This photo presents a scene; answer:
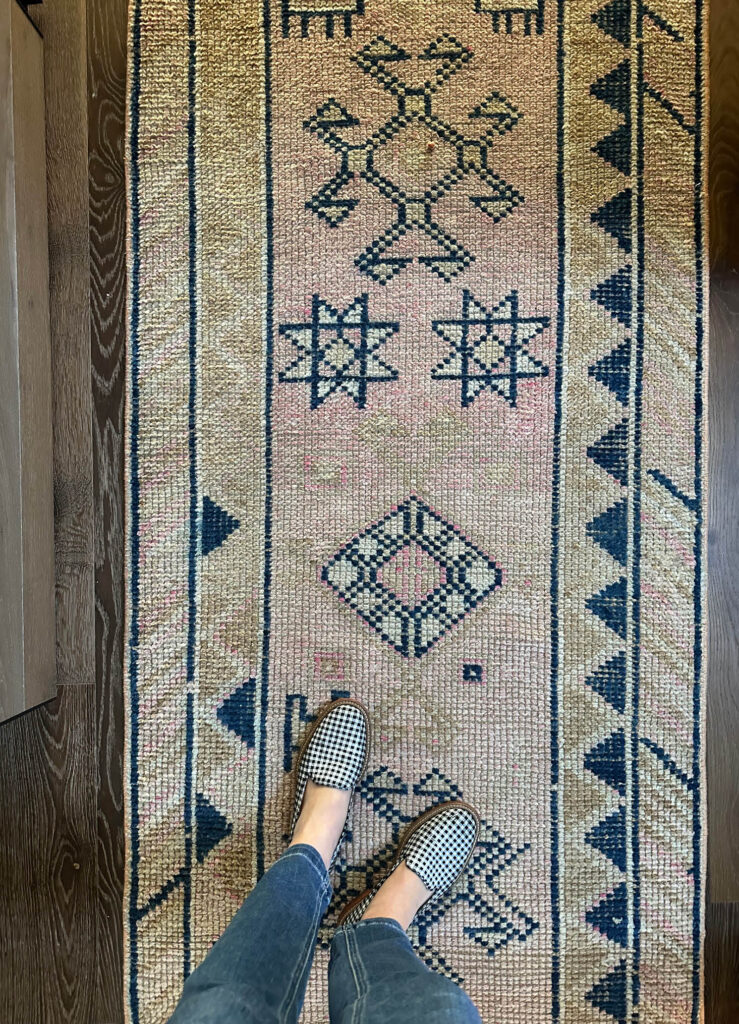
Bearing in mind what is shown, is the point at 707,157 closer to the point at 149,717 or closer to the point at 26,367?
the point at 26,367

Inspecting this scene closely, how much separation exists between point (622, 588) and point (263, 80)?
87 cm

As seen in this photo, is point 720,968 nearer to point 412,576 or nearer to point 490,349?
point 412,576

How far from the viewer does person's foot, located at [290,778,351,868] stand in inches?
37.4

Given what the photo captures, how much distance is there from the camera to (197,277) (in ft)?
3.31

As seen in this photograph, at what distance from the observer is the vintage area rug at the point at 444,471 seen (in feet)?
3.22

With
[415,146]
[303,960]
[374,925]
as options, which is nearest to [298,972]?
[303,960]

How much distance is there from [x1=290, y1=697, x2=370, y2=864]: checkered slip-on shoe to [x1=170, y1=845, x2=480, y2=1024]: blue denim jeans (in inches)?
4.3

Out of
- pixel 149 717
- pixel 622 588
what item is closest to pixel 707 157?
pixel 622 588

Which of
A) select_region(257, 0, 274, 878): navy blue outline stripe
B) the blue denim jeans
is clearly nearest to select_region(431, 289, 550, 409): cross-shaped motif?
select_region(257, 0, 274, 878): navy blue outline stripe

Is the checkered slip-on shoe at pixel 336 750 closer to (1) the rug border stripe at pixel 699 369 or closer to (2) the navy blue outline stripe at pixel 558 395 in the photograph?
(2) the navy blue outline stripe at pixel 558 395

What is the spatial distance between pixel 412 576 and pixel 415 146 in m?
0.60

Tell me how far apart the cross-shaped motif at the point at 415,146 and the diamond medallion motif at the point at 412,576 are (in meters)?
0.35

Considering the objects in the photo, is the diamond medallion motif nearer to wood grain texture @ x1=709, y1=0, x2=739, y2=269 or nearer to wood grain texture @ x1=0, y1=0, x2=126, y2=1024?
wood grain texture @ x1=0, y1=0, x2=126, y2=1024

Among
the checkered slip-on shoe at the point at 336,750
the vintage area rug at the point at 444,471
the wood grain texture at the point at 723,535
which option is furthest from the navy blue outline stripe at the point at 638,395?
the checkered slip-on shoe at the point at 336,750
